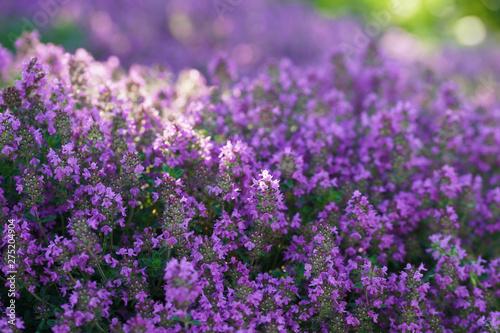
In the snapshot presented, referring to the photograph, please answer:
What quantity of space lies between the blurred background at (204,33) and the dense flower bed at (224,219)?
3.16 metres

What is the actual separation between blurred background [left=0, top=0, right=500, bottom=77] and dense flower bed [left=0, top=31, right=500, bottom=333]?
316 cm

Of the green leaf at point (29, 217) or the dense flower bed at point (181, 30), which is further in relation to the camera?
the dense flower bed at point (181, 30)

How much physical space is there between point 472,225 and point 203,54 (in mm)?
4951

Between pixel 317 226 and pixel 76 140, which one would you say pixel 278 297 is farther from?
pixel 76 140

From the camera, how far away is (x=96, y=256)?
84.9 inches

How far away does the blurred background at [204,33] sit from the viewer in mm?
6727

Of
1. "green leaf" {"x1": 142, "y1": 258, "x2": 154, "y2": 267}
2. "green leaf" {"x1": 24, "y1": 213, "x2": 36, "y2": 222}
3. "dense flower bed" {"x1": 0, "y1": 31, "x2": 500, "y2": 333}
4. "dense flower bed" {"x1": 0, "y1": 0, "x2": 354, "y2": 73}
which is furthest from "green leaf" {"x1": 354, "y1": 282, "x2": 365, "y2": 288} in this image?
"dense flower bed" {"x1": 0, "y1": 0, "x2": 354, "y2": 73}

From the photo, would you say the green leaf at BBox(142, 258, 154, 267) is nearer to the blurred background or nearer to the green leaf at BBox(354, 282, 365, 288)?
the green leaf at BBox(354, 282, 365, 288)

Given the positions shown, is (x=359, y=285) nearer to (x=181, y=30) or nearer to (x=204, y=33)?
(x=204, y=33)

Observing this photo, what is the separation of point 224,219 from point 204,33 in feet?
18.9

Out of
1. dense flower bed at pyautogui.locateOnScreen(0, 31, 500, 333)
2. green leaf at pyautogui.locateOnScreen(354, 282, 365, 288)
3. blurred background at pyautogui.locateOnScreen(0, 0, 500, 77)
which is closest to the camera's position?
dense flower bed at pyautogui.locateOnScreen(0, 31, 500, 333)

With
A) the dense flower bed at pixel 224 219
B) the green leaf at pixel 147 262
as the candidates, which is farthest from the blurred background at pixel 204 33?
the green leaf at pixel 147 262

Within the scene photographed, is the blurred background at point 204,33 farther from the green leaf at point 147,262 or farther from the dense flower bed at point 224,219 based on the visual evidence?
the green leaf at point 147,262

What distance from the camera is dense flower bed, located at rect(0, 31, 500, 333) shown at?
2188 millimetres
